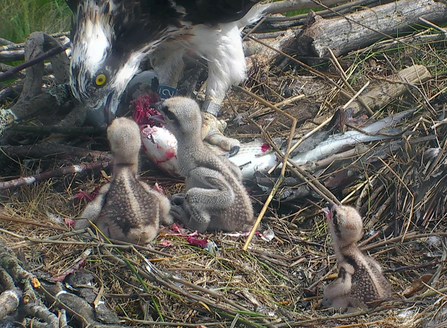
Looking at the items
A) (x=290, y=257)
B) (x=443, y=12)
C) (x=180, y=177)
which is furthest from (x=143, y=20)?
(x=443, y=12)

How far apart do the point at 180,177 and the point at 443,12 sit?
3398 mm

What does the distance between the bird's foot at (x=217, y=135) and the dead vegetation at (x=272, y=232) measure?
0.49 ft

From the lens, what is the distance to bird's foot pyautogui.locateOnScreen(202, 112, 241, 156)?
4.24m

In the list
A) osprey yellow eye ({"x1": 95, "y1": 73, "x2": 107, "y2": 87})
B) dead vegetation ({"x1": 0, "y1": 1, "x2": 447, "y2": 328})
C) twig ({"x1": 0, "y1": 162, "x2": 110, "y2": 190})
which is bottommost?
dead vegetation ({"x1": 0, "y1": 1, "x2": 447, "y2": 328})

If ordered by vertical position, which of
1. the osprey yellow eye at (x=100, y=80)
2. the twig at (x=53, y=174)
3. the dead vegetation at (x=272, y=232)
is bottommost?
the dead vegetation at (x=272, y=232)

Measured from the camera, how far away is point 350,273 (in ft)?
10.3

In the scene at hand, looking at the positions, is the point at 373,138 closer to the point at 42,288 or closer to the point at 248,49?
the point at 248,49

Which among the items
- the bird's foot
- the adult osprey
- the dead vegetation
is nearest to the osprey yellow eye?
the adult osprey

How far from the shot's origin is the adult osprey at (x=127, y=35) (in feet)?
12.8

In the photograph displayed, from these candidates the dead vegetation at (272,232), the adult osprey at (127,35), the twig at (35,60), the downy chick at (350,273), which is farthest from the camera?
the twig at (35,60)

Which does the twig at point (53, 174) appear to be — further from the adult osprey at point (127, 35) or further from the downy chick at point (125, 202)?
the downy chick at point (125, 202)

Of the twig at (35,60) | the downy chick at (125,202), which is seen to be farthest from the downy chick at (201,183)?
the twig at (35,60)

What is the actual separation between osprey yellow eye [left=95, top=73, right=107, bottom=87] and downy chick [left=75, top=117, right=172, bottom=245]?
58 centimetres

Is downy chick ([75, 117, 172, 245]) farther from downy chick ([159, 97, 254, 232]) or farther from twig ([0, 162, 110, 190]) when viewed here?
twig ([0, 162, 110, 190])
